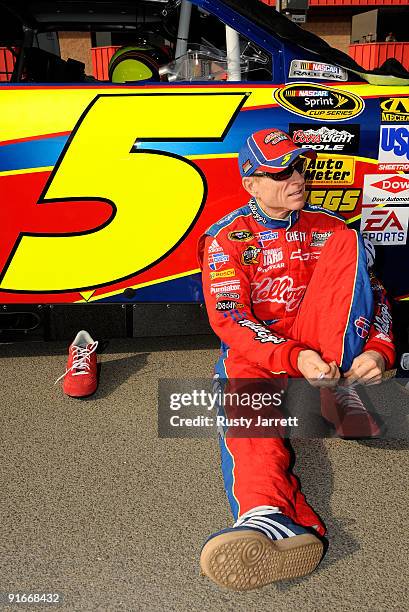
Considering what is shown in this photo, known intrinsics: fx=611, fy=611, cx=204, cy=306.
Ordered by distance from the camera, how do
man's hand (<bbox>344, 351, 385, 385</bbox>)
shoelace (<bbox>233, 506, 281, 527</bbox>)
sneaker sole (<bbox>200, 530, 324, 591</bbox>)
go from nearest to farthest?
sneaker sole (<bbox>200, 530, 324, 591</bbox>), shoelace (<bbox>233, 506, 281, 527</bbox>), man's hand (<bbox>344, 351, 385, 385</bbox>)

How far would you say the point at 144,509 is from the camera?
1908 millimetres

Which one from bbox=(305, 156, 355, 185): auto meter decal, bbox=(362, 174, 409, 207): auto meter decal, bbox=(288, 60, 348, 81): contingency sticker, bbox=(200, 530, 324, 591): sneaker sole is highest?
bbox=(288, 60, 348, 81): contingency sticker

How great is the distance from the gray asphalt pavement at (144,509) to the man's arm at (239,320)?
→ 46 centimetres

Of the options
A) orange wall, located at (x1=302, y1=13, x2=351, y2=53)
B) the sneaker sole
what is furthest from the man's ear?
orange wall, located at (x1=302, y1=13, x2=351, y2=53)

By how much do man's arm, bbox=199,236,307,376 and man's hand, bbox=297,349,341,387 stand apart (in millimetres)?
36

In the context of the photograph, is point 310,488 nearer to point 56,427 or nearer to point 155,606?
point 155,606

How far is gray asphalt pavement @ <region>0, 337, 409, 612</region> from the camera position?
1.57 metres

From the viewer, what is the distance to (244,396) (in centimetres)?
197

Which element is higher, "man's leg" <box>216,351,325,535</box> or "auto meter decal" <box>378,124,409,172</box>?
"auto meter decal" <box>378,124,409,172</box>

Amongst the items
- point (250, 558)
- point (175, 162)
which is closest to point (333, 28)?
point (175, 162)

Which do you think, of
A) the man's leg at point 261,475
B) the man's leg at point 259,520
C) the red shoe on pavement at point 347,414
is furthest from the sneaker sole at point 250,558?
the red shoe on pavement at point 347,414

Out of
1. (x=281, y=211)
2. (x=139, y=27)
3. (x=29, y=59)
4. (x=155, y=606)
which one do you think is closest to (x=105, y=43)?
(x=139, y=27)

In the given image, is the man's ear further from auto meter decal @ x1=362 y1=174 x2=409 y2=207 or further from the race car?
auto meter decal @ x1=362 y1=174 x2=409 y2=207

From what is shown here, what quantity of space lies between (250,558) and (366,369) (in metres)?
0.69
